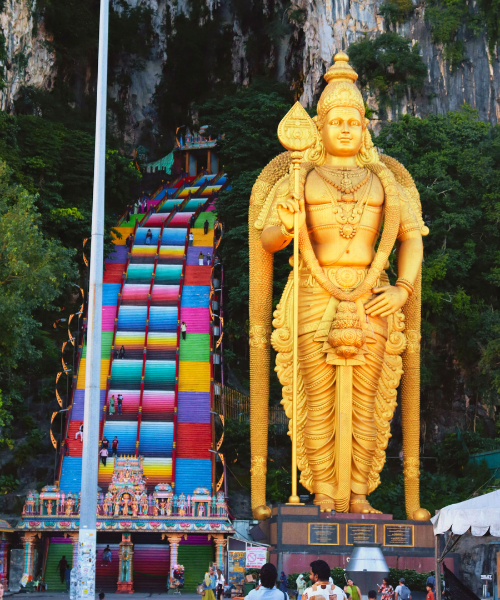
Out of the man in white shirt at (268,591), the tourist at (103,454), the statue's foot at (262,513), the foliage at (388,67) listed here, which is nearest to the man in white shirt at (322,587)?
the man in white shirt at (268,591)

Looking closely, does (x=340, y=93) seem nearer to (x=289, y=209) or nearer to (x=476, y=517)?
(x=289, y=209)

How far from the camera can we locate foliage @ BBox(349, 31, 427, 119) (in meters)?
28.1

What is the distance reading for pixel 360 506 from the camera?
16.0 m

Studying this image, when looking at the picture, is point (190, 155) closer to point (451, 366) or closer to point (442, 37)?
point (442, 37)

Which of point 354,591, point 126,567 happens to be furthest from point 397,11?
point 354,591

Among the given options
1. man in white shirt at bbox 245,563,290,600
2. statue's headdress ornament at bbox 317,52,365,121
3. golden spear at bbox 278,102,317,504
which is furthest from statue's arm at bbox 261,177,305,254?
man in white shirt at bbox 245,563,290,600

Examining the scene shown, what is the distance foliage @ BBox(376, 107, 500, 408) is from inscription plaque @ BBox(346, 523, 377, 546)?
7.94 metres

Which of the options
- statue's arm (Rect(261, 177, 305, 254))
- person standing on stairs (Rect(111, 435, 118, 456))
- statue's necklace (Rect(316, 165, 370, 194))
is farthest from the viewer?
person standing on stairs (Rect(111, 435, 118, 456))

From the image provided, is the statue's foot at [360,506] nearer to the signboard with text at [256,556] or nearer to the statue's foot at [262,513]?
the statue's foot at [262,513]

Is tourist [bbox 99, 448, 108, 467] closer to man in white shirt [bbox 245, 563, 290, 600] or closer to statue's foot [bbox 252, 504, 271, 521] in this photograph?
statue's foot [bbox 252, 504, 271, 521]

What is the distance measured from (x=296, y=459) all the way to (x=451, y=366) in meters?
10.8

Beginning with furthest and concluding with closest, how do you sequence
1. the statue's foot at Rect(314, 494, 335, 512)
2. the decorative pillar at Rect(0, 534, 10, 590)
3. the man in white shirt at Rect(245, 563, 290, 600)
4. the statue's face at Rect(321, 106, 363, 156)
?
the decorative pillar at Rect(0, 534, 10, 590) → the statue's face at Rect(321, 106, 363, 156) → the statue's foot at Rect(314, 494, 335, 512) → the man in white shirt at Rect(245, 563, 290, 600)

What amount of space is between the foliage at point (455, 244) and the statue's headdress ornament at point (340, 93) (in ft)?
24.8

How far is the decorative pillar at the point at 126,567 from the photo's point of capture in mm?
18125
